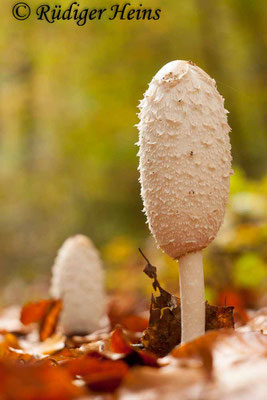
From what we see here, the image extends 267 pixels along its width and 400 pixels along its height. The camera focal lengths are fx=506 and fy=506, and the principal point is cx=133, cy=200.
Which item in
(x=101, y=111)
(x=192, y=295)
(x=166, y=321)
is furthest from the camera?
(x=101, y=111)

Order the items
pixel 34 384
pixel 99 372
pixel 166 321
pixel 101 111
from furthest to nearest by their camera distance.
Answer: pixel 101 111 → pixel 166 321 → pixel 99 372 → pixel 34 384

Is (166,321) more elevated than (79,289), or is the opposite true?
(79,289)

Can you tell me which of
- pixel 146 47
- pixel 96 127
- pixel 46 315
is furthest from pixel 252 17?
pixel 46 315

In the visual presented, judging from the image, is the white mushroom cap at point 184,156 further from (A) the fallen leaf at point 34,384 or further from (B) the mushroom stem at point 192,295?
(A) the fallen leaf at point 34,384

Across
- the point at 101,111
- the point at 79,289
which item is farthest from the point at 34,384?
the point at 101,111

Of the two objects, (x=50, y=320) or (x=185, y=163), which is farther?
(x=50, y=320)

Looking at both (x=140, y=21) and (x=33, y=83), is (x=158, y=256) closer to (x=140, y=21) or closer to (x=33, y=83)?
(x=140, y=21)

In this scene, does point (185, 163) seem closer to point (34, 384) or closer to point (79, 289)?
point (34, 384)
